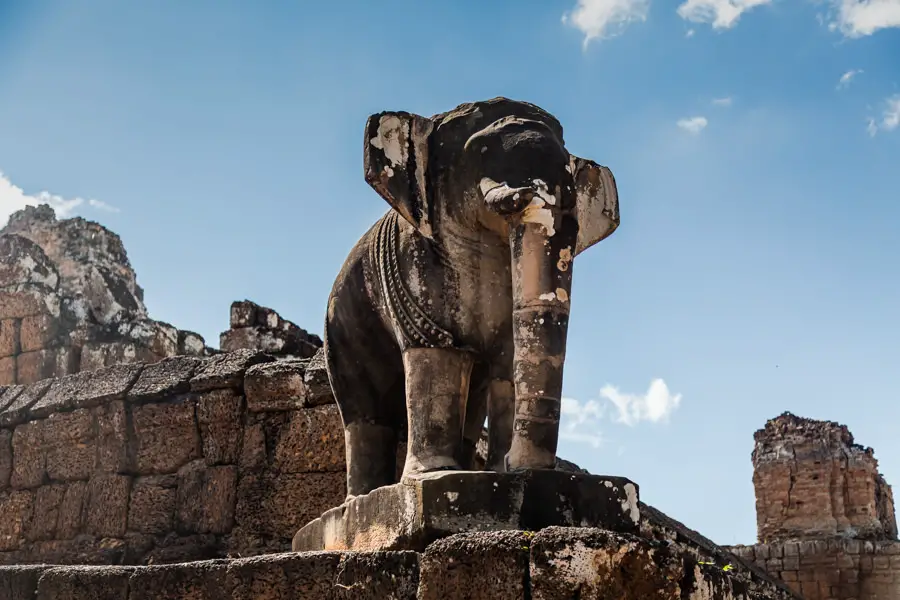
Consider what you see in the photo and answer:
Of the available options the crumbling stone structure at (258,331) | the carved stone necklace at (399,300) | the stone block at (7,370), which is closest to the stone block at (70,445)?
the crumbling stone structure at (258,331)

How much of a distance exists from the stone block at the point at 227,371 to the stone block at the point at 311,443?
0.59 metres

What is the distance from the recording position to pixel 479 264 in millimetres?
5191

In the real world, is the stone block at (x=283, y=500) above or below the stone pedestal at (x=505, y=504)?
above

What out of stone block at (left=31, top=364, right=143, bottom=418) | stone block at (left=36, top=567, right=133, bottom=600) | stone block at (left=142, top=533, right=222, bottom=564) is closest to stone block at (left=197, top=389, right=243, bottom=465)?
stone block at (left=142, top=533, right=222, bottom=564)

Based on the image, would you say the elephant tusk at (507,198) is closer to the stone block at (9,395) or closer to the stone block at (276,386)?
the stone block at (276,386)

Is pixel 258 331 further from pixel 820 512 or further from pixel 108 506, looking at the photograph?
pixel 820 512

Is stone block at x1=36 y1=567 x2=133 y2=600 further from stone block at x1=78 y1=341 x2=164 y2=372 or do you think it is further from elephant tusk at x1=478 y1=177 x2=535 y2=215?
stone block at x1=78 y1=341 x2=164 y2=372

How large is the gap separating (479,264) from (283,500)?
2.90 metres

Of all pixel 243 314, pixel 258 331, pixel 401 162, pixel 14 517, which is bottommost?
pixel 14 517

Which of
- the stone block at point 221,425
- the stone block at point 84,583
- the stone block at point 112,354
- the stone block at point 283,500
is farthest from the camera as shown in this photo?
the stone block at point 112,354

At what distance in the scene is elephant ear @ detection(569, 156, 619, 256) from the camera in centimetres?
539

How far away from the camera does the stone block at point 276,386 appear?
7496 mm

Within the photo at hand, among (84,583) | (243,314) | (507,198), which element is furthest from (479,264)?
(243,314)

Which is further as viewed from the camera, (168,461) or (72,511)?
(72,511)
